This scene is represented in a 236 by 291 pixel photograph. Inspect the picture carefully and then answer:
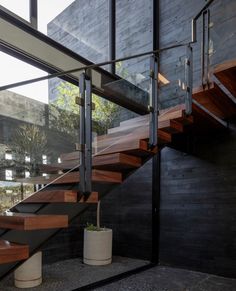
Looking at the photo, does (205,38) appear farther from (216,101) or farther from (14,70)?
(14,70)

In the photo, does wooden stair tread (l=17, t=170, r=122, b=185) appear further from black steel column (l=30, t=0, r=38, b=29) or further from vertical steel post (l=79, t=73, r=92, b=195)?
Result: black steel column (l=30, t=0, r=38, b=29)

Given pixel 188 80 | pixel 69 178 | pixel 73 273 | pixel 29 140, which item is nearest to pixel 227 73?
pixel 188 80

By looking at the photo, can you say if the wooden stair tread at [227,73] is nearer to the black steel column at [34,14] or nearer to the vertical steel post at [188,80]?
the vertical steel post at [188,80]

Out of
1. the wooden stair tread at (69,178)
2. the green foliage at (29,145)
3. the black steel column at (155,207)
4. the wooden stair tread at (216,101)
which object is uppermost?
the wooden stair tread at (216,101)

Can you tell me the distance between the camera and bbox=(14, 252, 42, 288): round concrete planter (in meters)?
3.16

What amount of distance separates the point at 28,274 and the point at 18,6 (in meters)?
2.89

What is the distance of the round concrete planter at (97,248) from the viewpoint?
4094 mm

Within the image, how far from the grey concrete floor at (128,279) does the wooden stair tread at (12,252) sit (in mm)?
1323

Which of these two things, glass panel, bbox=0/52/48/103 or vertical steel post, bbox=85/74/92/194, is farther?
glass panel, bbox=0/52/48/103

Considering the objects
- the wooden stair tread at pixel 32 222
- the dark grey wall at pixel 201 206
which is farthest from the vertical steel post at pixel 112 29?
the wooden stair tread at pixel 32 222

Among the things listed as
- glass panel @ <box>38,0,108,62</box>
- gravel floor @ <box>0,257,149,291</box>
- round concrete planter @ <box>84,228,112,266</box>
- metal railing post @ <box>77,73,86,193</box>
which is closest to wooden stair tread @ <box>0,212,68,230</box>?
metal railing post @ <box>77,73,86,193</box>

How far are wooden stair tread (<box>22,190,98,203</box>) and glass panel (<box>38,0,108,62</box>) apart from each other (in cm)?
218

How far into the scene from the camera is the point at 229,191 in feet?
12.0

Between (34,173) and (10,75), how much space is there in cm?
138
